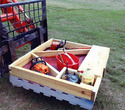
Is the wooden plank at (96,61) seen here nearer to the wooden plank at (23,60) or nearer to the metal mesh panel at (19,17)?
the wooden plank at (23,60)

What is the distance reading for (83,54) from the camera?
3.13 metres

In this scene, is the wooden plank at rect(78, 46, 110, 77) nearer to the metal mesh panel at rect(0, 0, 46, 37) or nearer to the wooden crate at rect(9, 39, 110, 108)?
the wooden crate at rect(9, 39, 110, 108)

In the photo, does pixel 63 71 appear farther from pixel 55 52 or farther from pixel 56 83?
pixel 55 52

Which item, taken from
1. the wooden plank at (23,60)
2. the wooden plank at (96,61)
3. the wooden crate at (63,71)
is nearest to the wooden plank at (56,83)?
the wooden crate at (63,71)

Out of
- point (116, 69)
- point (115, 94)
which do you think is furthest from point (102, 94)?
point (116, 69)

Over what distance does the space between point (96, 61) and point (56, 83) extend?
905 millimetres

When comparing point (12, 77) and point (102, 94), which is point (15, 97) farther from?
point (102, 94)

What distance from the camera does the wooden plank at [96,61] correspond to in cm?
232

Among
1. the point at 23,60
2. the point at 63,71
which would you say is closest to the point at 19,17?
the point at 23,60

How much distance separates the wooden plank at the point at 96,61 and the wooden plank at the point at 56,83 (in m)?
0.39

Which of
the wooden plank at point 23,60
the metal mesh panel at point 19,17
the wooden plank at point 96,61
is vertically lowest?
the wooden plank at point 23,60

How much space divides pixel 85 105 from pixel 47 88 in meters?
0.60

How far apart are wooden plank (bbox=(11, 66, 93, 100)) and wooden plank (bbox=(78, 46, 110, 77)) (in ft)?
1.29

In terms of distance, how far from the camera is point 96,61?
8.50 feet
